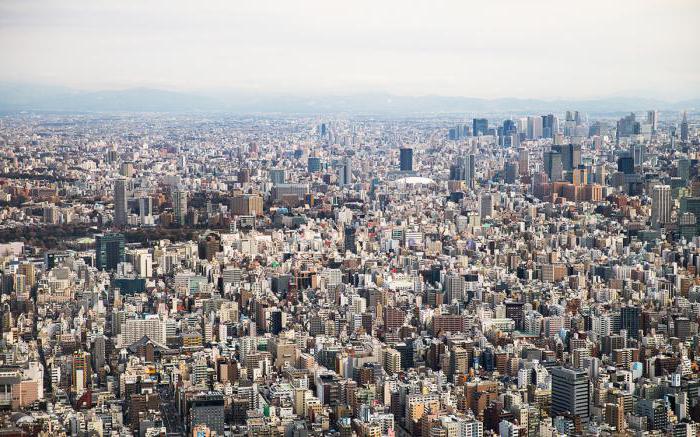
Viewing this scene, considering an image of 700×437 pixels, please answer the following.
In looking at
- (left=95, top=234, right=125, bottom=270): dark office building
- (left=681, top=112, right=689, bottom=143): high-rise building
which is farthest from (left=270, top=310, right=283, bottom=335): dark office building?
(left=681, top=112, right=689, bottom=143): high-rise building

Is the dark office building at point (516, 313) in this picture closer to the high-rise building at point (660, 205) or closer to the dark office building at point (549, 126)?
the high-rise building at point (660, 205)

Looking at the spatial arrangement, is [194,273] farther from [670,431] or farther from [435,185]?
[435,185]

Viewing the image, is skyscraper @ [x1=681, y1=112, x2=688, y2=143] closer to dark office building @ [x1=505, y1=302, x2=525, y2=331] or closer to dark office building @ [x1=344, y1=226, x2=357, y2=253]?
dark office building @ [x1=344, y1=226, x2=357, y2=253]

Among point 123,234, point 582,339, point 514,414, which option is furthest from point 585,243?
point 514,414

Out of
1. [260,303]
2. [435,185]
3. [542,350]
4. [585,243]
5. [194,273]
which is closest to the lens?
[542,350]

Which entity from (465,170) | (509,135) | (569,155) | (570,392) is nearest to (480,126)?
(509,135)

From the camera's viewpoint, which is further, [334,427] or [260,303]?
[260,303]

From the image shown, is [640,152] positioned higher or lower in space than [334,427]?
higher
